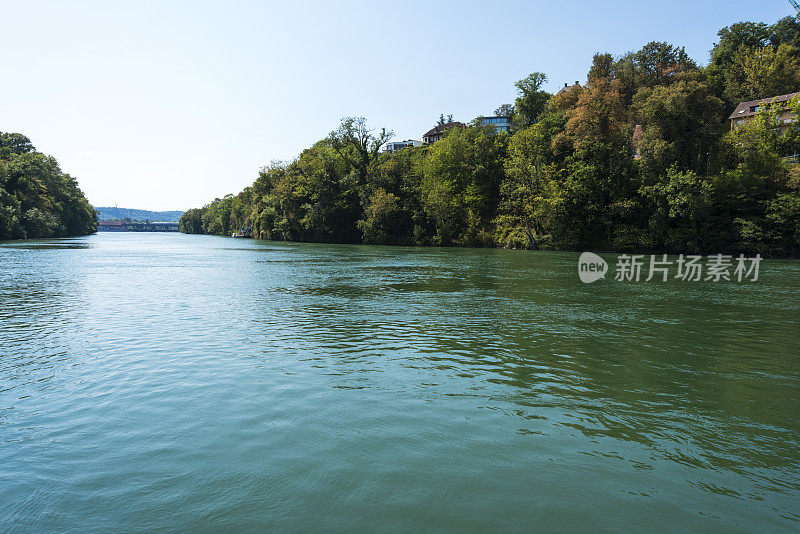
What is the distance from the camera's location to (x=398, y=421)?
797 cm

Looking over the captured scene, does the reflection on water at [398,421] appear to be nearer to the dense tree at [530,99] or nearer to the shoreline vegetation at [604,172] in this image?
the shoreline vegetation at [604,172]

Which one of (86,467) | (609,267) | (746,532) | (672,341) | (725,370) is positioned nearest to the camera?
(746,532)

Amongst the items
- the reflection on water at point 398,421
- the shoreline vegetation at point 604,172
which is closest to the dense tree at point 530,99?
the shoreline vegetation at point 604,172

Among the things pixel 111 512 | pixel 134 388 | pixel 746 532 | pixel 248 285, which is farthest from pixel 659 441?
pixel 248 285

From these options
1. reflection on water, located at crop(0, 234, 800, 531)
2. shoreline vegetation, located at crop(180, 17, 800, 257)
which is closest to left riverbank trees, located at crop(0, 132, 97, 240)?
shoreline vegetation, located at crop(180, 17, 800, 257)

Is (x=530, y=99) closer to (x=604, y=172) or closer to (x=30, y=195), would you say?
(x=604, y=172)

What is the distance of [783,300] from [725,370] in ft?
53.1

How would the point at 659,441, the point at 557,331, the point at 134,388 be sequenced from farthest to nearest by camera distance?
the point at 557,331
the point at 134,388
the point at 659,441

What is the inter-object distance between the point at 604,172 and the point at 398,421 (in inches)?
2527

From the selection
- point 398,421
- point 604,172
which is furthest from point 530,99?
point 398,421

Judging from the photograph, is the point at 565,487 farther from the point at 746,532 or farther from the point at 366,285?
the point at 366,285

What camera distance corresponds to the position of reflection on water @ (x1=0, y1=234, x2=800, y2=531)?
539 centimetres

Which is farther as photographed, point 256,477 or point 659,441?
point 659,441

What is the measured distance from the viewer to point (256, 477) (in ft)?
19.7
